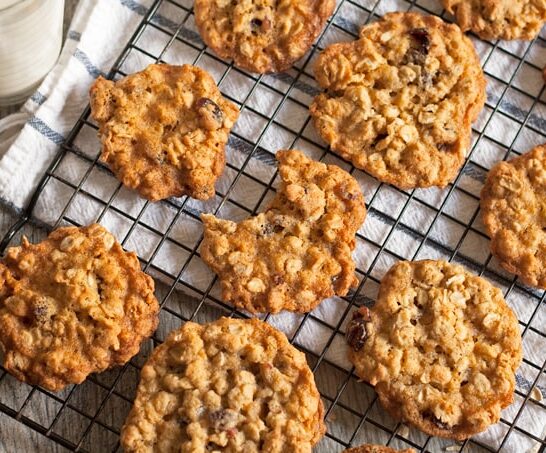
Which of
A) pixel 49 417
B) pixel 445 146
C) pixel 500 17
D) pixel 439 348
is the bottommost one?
pixel 49 417

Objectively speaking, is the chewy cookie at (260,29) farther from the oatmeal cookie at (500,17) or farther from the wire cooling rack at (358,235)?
the oatmeal cookie at (500,17)

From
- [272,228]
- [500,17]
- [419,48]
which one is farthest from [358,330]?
[500,17]

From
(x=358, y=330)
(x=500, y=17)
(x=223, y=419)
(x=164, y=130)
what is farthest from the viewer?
(x=500, y=17)

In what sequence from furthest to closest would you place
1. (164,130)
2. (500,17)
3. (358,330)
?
(500,17) → (164,130) → (358,330)

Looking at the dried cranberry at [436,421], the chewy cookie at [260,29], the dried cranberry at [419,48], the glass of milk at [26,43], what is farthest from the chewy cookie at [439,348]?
the glass of milk at [26,43]

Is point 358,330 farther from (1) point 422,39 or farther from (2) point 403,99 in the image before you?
(1) point 422,39

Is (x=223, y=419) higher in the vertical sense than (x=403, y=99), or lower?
lower

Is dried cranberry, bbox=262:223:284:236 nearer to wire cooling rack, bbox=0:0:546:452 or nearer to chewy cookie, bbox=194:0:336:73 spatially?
wire cooling rack, bbox=0:0:546:452
